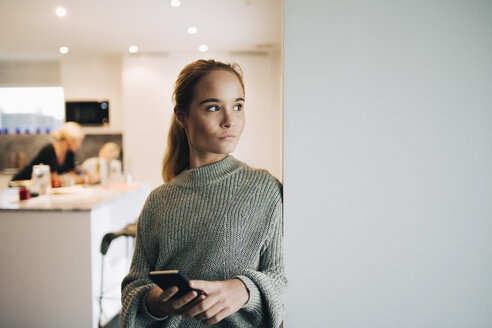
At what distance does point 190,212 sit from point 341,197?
34cm

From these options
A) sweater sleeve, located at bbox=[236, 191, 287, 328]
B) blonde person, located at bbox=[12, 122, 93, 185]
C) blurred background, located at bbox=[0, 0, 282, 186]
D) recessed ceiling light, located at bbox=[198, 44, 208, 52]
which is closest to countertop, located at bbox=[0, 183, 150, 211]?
blonde person, located at bbox=[12, 122, 93, 185]

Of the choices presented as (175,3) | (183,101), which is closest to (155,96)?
(175,3)

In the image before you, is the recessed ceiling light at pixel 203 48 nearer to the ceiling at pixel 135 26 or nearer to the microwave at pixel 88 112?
the ceiling at pixel 135 26

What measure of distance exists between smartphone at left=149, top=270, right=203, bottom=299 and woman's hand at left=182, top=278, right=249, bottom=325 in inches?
1.1

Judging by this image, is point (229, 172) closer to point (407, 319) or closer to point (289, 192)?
point (289, 192)

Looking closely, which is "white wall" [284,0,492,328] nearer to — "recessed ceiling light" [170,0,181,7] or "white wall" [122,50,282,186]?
"recessed ceiling light" [170,0,181,7]

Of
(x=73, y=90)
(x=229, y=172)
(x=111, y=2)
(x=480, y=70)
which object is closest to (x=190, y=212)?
(x=229, y=172)

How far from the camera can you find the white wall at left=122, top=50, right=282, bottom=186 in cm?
445

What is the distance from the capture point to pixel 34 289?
88.3 inches

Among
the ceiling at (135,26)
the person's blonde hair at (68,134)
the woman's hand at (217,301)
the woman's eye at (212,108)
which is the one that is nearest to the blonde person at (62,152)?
the person's blonde hair at (68,134)

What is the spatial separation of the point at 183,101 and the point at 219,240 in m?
0.33

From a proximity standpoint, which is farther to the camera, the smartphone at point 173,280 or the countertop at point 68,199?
the countertop at point 68,199

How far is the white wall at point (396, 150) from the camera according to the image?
2.78 feet

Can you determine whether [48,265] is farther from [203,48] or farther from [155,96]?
[203,48]
